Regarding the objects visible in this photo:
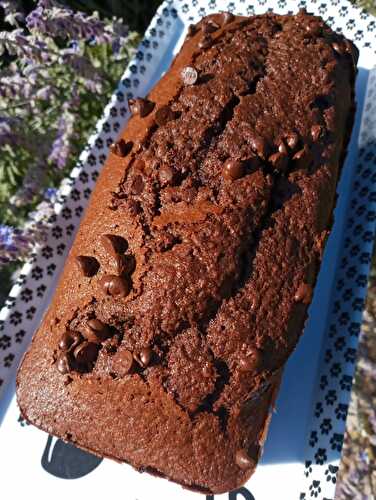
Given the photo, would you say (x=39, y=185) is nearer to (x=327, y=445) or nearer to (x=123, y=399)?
(x=123, y=399)

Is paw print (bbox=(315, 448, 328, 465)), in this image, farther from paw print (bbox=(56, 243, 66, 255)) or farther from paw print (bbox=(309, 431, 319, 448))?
paw print (bbox=(56, 243, 66, 255))

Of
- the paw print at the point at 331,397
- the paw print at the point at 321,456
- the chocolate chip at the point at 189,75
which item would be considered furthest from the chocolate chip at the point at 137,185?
the paw print at the point at 321,456

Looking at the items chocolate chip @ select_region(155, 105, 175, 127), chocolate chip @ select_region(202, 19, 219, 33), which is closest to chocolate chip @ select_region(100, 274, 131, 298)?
chocolate chip @ select_region(155, 105, 175, 127)

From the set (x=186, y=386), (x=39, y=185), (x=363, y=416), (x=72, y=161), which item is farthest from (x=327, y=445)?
(x=72, y=161)

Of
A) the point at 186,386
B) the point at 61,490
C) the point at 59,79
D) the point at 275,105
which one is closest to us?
the point at 186,386

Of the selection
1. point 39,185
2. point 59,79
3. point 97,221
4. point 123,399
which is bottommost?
point 123,399

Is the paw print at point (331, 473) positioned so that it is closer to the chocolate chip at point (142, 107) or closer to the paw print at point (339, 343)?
the paw print at point (339, 343)
